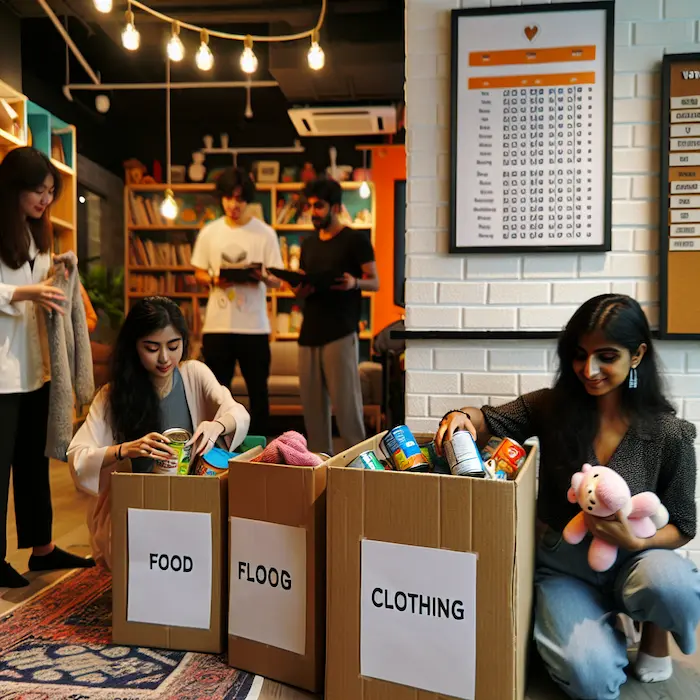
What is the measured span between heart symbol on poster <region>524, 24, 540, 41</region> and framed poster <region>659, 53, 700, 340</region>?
385 mm

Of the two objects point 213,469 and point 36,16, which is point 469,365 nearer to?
point 213,469

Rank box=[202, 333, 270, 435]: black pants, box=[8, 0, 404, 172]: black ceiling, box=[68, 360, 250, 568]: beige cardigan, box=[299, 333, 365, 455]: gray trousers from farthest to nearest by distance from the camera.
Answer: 1. box=[8, 0, 404, 172]: black ceiling
2. box=[202, 333, 270, 435]: black pants
3. box=[299, 333, 365, 455]: gray trousers
4. box=[68, 360, 250, 568]: beige cardigan

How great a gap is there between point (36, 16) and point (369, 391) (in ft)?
11.2

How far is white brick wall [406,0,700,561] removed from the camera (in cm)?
200

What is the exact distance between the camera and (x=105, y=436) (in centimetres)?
191

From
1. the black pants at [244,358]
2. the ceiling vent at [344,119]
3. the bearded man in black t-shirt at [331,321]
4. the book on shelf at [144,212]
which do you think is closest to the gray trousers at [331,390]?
the bearded man in black t-shirt at [331,321]

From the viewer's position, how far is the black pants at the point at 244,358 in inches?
124

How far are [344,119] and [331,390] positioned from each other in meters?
3.04

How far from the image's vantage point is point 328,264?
318cm

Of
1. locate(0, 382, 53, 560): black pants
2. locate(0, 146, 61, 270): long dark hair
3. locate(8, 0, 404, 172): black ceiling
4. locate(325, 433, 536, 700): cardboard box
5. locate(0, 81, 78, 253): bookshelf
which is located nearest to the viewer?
locate(325, 433, 536, 700): cardboard box

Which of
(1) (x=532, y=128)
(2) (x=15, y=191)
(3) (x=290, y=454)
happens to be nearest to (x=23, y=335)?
(2) (x=15, y=191)

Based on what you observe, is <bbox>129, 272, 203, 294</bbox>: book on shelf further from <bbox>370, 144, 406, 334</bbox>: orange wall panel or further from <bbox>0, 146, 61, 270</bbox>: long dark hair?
<bbox>0, 146, 61, 270</bbox>: long dark hair

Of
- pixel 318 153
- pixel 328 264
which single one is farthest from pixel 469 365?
pixel 318 153

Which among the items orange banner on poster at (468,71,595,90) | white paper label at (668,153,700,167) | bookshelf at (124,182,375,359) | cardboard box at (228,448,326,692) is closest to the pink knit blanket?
cardboard box at (228,448,326,692)
